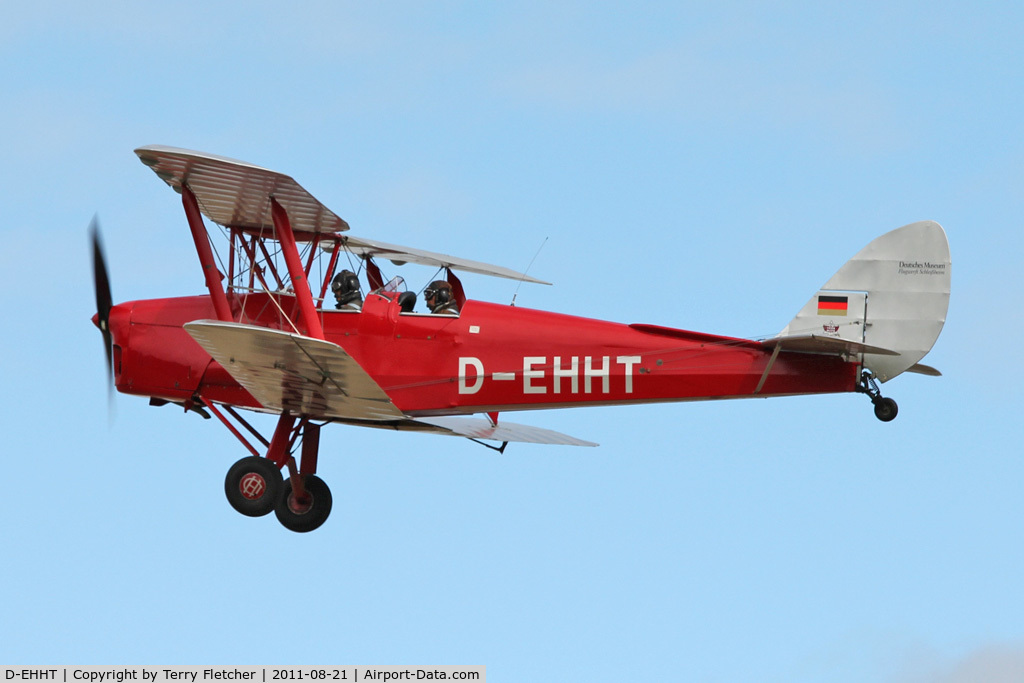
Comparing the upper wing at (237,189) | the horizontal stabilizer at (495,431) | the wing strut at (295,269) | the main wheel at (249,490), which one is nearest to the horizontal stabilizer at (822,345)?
the horizontal stabilizer at (495,431)

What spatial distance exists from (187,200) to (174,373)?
6.21ft

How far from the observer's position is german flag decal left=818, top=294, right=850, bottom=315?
1581cm

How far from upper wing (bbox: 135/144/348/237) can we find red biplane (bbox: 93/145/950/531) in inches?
0.9

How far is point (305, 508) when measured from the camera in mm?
17281

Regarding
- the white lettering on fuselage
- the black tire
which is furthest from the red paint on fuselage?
the black tire

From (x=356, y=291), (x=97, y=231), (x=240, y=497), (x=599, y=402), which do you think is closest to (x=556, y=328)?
(x=599, y=402)

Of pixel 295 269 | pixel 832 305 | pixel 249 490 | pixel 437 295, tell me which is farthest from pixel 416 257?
pixel 832 305

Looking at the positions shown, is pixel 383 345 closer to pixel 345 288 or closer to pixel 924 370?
pixel 345 288

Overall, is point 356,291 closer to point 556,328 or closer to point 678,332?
point 556,328

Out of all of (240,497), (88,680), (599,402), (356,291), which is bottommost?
(88,680)

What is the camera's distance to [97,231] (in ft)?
58.0

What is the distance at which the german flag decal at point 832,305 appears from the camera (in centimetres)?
1581

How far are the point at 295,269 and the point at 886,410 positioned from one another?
19.2 ft

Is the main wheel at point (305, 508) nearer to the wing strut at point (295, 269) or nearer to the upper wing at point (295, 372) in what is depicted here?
the upper wing at point (295, 372)
